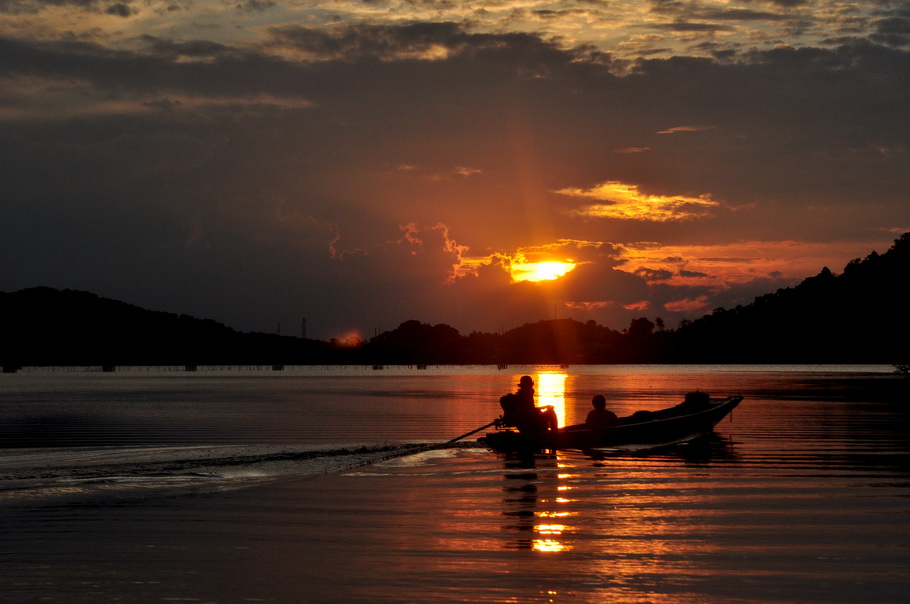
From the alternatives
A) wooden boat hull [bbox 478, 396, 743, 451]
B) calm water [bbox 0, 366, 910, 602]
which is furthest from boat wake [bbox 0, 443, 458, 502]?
wooden boat hull [bbox 478, 396, 743, 451]

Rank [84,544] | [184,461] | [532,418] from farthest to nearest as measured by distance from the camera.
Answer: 1. [532,418]
2. [184,461]
3. [84,544]

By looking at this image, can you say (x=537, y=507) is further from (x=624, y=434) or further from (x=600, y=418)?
(x=624, y=434)

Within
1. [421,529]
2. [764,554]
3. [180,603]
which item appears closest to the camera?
[180,603]

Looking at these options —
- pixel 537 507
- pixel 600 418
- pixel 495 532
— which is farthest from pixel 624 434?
pixel 495 532

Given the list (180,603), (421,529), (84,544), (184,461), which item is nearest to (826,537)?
(421,529)

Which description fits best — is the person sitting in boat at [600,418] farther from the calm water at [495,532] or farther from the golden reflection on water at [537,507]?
the golden reflection on water at [537,507]

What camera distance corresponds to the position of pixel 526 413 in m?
30.3

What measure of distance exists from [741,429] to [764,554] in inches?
1104

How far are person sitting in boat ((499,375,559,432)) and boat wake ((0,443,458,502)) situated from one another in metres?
2.76

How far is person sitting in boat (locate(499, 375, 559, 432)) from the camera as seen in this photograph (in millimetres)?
30203

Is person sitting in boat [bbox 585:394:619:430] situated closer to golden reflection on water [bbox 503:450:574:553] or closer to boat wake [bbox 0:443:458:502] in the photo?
golden reflection on water [bbox 503:450:574:553]

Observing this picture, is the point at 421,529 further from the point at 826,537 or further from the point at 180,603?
the point at 826,537

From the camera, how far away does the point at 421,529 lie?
1678 cm

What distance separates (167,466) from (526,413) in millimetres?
11719
